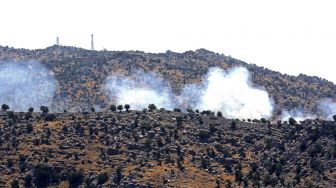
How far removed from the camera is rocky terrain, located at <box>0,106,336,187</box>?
136500 mm

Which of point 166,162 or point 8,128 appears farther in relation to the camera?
point 8,128

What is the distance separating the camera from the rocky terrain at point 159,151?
136m

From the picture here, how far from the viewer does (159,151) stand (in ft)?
486

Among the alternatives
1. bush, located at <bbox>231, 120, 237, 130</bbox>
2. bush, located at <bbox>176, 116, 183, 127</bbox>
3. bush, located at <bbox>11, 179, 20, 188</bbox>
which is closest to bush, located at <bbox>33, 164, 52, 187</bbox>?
bush, located at <bbox>11, 179, 20, 188</bbox>

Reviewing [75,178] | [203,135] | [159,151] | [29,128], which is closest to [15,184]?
[75,178]

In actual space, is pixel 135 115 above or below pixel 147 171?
above

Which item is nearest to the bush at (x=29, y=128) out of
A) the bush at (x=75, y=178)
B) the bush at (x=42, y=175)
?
the bush at (x=42, y=175)

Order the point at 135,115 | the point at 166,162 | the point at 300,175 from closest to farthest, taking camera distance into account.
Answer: the point at 300,175, the point at 166,162, the point at 135,115

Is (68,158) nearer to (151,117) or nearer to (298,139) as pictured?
(151,117)

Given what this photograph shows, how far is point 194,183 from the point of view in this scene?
136 meters

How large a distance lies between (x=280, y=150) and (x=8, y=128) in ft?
200

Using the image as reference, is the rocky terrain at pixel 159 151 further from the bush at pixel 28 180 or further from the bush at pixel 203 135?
the bush at pixel 203 135

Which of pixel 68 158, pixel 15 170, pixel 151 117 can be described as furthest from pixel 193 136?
pixel 15 170

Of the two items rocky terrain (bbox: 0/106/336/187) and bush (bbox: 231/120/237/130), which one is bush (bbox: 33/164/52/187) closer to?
rocky terrain (bbox: 0/106/336/187)
